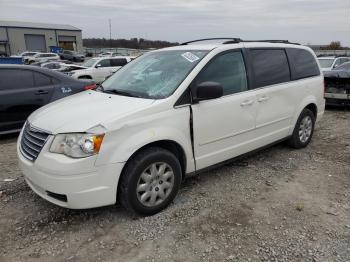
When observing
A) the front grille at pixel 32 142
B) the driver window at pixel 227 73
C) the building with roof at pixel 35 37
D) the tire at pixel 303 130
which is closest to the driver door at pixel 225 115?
the driver window at pixel 227 73

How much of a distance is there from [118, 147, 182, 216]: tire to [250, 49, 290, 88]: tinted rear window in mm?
1744

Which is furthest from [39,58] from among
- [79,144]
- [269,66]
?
[79,144]

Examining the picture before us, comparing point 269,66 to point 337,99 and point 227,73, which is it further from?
point 337,99

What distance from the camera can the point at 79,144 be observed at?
3.06 metres

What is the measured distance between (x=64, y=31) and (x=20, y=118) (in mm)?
70314

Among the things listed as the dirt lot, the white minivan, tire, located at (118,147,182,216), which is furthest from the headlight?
the dirt lot

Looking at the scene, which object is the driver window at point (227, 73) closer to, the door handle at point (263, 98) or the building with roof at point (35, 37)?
the door handle at point (263, 98)

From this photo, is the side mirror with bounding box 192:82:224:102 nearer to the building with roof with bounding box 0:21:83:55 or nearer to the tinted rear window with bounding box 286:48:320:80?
the tinted rear window with bounding box 286:48:320:80

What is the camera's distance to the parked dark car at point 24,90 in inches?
243

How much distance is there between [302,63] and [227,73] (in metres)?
1.92

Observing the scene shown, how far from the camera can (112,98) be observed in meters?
3.79

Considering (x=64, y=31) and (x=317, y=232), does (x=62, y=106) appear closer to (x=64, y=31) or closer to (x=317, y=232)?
(x=317, y=232)

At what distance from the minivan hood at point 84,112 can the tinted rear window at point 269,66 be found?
1.73 meters

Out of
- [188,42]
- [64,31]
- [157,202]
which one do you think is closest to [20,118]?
[188,42]
